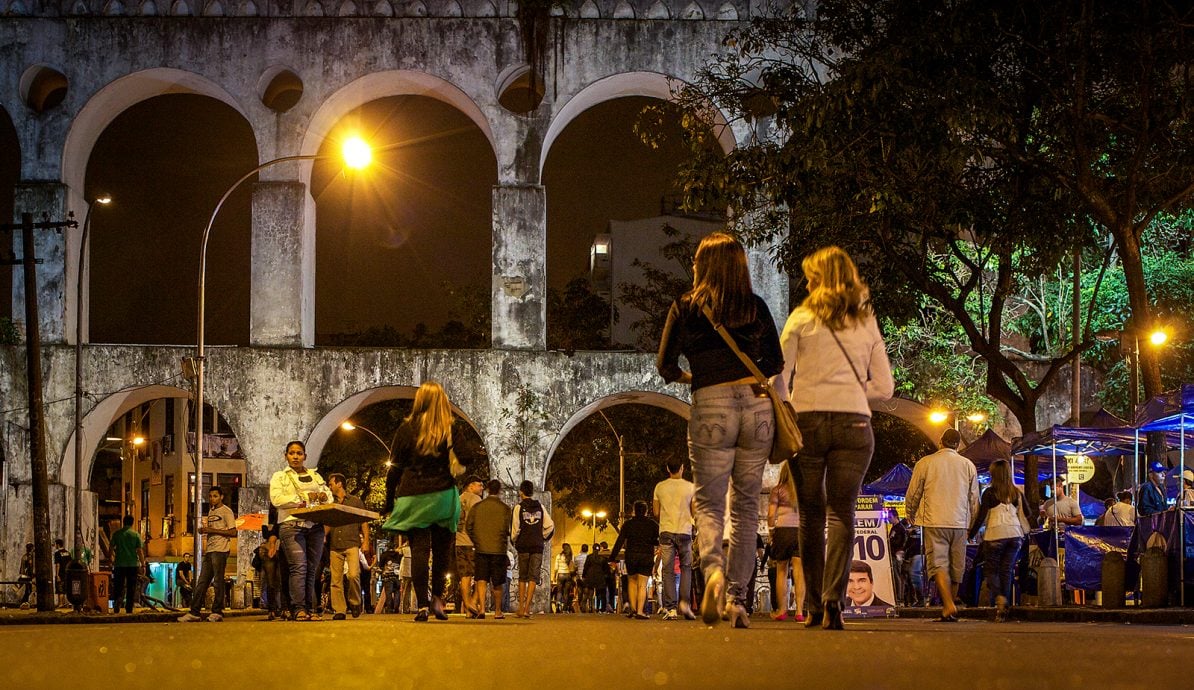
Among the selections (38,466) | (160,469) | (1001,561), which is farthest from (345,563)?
(160,469)

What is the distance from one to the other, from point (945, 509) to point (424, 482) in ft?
15.4

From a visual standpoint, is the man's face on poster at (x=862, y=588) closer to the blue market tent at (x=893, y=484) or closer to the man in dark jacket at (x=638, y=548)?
the man in dark jacket at (x=638, y=548)

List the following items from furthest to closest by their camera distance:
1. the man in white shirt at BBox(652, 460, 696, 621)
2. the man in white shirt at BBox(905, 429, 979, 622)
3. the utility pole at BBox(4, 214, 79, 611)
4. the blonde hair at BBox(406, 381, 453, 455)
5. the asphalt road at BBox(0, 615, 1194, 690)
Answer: the utility pole at BBox(4, 214, 79, 611) < the man in white shirt at BBox(652, 460, 696, 621) < the man in white shirt at BBox(905, 429, 979, 622) < the blonde hair at BBox(406, 381, 453, 455) < the asphalt road at BBox(0, 615, 1194, 690)

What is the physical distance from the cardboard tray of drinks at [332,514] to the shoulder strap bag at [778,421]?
24.7 feet

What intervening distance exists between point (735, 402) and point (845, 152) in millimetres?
10100

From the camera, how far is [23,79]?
3019cm

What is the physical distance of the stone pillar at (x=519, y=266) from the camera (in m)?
30.4

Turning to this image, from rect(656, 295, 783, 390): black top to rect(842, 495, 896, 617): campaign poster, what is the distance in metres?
9.74

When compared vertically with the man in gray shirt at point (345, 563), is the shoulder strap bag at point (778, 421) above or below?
above

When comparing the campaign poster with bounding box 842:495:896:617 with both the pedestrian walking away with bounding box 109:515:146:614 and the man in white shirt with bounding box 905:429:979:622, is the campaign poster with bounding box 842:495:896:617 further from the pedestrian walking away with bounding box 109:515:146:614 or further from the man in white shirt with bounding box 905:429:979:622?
the pedestrian walking away with bounding box 109:515:146:614

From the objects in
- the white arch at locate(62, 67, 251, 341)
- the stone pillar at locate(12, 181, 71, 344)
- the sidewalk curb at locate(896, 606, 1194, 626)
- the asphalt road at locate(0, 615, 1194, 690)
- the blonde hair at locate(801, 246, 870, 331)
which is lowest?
the sidewalk curb at locate(896, 606, 1194, 626)

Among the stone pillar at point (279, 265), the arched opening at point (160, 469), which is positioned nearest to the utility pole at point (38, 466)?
the stone pillar at point (279, 265)

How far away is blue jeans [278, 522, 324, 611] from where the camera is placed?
1506 centimetres

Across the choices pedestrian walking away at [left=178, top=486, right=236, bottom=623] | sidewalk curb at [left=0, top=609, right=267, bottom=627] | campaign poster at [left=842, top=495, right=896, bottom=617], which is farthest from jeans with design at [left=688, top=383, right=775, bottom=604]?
sidewalk curb at [left=0, top=609, right=267, bottom=627]
